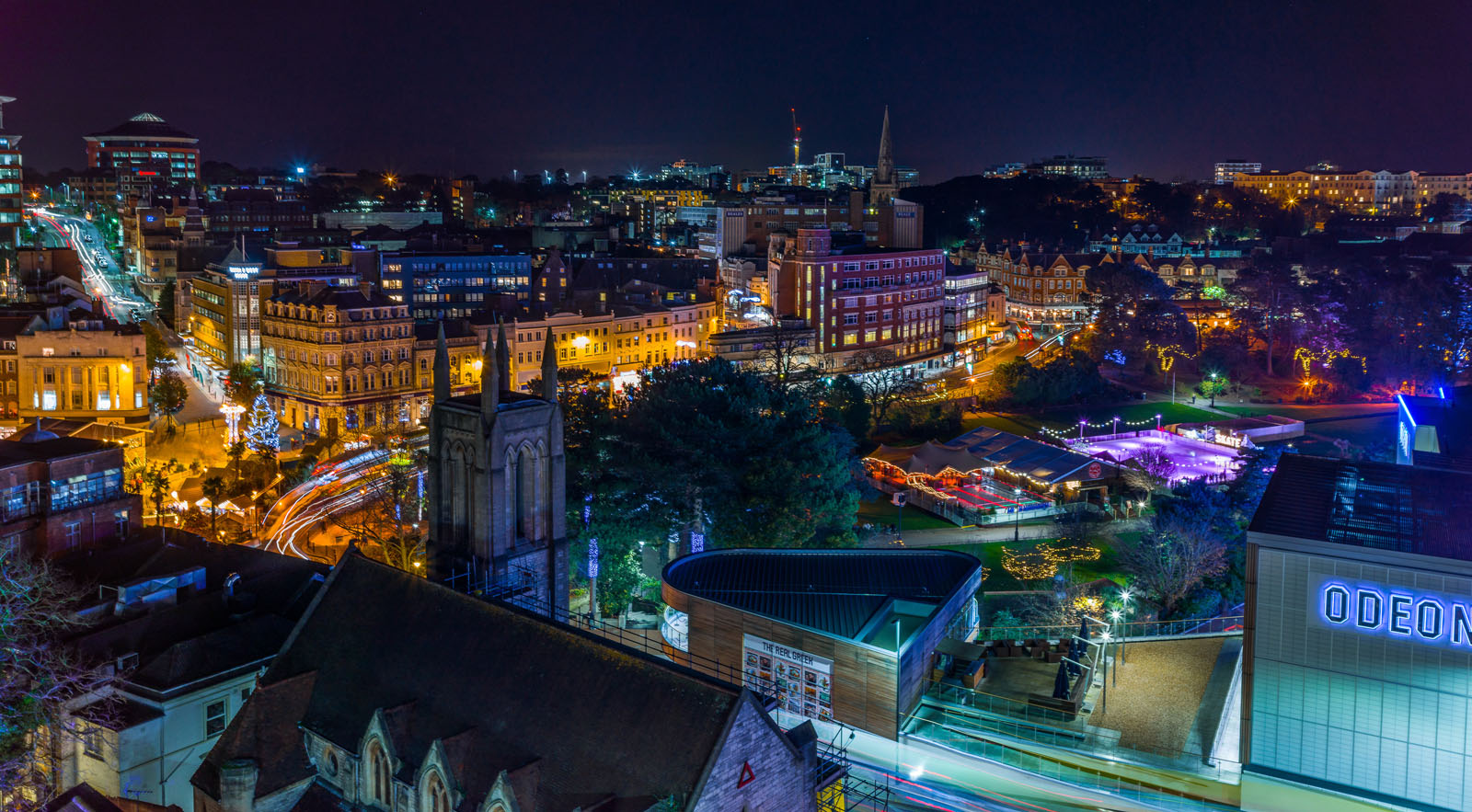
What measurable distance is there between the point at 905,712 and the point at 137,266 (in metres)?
99.3

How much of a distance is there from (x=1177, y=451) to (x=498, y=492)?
39.7 meters

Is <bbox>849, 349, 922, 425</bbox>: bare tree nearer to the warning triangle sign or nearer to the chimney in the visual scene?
the chimney

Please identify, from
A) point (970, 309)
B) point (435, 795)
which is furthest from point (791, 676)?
point (970, 309)

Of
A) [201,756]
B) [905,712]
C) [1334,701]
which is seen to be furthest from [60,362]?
[1334,701]

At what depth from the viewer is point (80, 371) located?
5159 cm

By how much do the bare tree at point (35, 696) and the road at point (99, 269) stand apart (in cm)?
5729

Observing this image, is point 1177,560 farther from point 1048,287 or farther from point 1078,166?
point 1078,166

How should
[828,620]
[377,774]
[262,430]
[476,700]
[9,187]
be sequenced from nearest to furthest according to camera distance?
1. [476,700]
2. [377,774]
3. [828,620]
4. [262,430]
5. [9,187]

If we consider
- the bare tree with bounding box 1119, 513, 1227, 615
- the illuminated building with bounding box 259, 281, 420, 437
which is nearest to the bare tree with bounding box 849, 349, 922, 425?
the bare tree with bounding box 1119, 513, 1227, 615

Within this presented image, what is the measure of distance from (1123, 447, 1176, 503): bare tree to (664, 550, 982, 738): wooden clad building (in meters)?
20.4

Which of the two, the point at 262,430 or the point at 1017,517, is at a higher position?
the point at 262,430

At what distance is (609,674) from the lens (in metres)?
13.9

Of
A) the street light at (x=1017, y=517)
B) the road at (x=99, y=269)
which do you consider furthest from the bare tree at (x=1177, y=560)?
the road at (x=99, y=269)

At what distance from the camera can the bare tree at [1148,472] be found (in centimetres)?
4331
